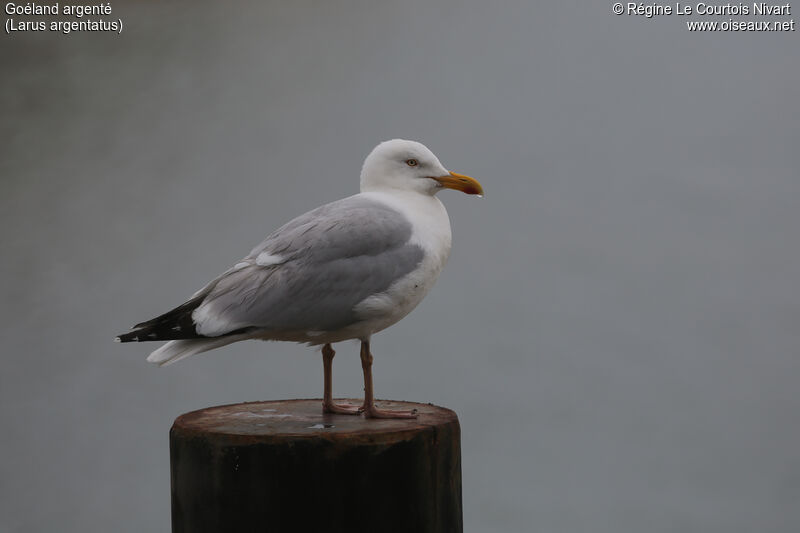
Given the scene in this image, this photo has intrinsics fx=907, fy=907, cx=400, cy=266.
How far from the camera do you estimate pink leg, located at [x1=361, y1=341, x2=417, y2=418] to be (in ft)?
7.79

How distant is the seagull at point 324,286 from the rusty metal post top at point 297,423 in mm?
88

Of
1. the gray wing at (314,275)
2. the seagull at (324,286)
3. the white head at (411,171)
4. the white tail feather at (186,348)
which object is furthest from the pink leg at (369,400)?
the white head at (411,171)

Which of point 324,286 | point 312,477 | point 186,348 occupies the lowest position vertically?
point 312,477

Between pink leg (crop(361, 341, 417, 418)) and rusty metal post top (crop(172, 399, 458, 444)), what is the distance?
0.9 inches

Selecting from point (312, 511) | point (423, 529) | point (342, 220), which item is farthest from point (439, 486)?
point (342, 220)

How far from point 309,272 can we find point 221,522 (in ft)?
2.09

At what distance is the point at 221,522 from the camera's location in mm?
2139

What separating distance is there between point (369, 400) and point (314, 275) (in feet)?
1.20

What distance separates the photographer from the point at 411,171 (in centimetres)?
255

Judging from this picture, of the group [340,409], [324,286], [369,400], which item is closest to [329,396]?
[340,409]

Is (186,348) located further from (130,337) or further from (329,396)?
(329,396)

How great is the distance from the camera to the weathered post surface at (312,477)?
6.85 ft

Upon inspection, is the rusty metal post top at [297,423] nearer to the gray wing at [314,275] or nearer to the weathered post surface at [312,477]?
the weathered post surface at [312,477]

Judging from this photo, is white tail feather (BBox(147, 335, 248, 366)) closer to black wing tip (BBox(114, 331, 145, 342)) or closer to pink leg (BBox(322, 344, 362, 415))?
black wing tip (BBox(114, 331, 145, 342))
